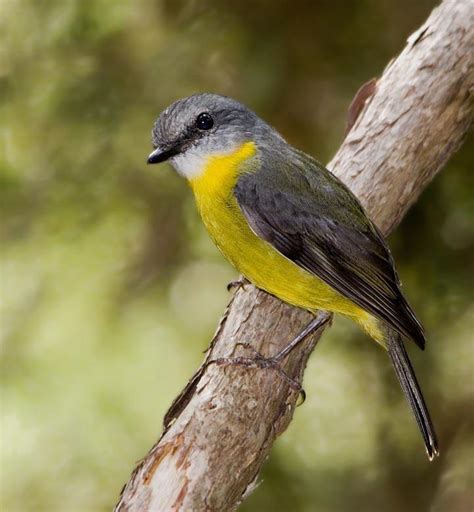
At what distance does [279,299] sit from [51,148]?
1.87 meters

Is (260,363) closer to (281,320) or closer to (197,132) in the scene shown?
(281,320)

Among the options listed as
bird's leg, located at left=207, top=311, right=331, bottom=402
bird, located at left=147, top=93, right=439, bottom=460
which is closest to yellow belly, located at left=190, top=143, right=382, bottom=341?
bird, located at left=147, top=93, right=439, bottom=460

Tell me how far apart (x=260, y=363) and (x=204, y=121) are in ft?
3.24

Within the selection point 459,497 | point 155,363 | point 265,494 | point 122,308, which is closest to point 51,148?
point 122,308

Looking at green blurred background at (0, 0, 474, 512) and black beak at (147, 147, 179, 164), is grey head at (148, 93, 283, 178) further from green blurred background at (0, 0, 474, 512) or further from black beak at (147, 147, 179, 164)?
green blurred background at (0, 0, 474, 512)

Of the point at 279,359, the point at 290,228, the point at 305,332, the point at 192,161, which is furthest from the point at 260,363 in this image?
the point at 192,161

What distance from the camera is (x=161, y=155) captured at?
3693mm

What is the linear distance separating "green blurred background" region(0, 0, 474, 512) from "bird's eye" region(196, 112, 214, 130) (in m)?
1.35

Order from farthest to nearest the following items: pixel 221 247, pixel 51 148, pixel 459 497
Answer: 1. pixel 51 148
2. pixel 459 497
3. pixel 221 247

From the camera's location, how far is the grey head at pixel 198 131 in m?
3.71

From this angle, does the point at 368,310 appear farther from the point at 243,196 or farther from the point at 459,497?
the point at 459,497

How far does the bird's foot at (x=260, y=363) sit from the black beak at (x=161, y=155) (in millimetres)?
786

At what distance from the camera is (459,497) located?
4.84 meters

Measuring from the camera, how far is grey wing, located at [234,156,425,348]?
357cm
